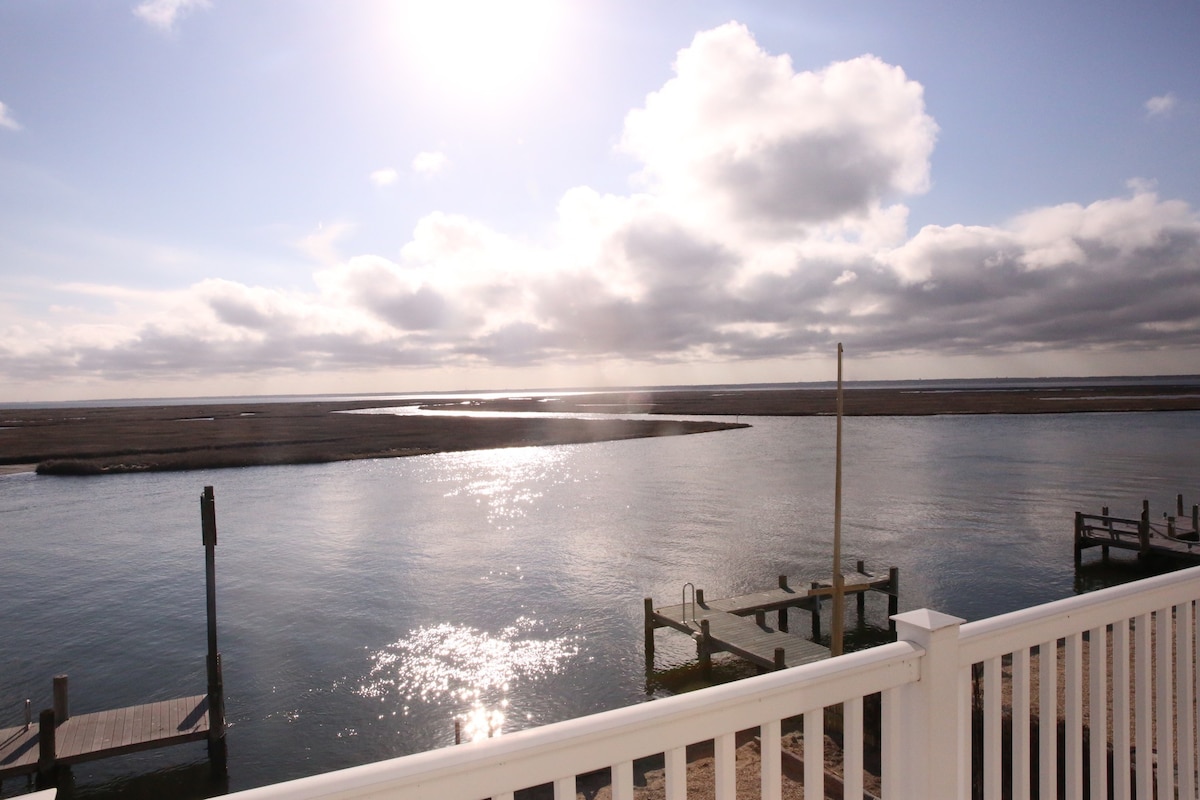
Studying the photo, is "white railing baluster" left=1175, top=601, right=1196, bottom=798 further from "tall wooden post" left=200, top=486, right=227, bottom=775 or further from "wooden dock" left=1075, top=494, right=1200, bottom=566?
"wooden dock" left=1075, top=494, right=1200, bottom=566

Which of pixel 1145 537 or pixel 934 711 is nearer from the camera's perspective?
pixel 934 711

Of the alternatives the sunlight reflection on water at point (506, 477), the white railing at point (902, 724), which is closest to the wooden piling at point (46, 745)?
the white railing at point (902, 724)

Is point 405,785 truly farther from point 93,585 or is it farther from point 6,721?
point 93,585

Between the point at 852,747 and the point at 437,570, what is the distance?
26201mm

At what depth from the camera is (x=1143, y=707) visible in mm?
3938

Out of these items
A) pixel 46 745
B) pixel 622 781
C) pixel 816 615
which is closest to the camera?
pixel 622 781

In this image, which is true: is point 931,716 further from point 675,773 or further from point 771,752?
point 675,773

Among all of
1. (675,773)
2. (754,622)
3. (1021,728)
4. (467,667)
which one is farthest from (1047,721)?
(467,667)

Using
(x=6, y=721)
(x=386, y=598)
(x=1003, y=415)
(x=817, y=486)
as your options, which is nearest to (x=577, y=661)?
(x=386, y=598)

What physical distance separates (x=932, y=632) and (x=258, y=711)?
55.6 ft

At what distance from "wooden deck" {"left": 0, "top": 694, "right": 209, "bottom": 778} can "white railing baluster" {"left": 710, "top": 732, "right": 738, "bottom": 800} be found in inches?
560

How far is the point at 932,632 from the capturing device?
3.01m

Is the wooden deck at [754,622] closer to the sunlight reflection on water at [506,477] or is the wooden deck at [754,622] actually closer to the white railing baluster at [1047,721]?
the white railing baluster at [1047,721]

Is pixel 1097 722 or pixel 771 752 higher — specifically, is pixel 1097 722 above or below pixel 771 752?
below
